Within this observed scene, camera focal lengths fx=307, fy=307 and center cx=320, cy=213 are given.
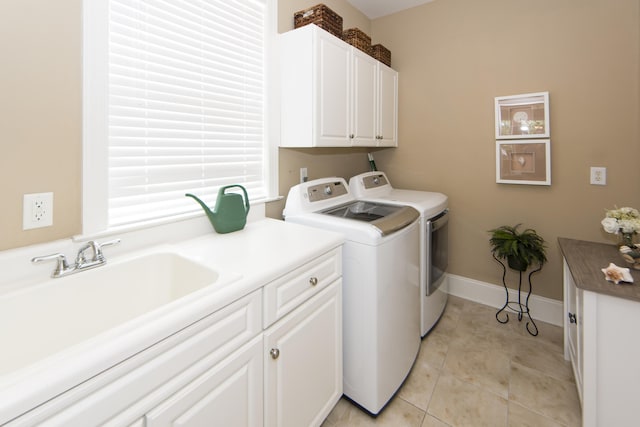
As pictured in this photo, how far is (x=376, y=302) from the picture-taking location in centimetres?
149

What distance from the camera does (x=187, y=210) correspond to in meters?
1.55

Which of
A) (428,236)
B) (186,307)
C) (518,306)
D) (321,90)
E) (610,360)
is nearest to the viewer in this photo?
(186,307)

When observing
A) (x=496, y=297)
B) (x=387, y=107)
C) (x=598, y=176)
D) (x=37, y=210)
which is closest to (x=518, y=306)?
(x=496, y=297)

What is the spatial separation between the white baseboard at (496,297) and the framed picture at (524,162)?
2.91 ft

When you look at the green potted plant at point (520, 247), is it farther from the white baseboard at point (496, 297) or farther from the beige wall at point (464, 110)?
the white baseboard at point (496, 297)

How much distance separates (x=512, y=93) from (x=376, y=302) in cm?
197

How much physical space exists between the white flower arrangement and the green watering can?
6.07ft

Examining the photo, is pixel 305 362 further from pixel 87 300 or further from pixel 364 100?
pixel 364 100

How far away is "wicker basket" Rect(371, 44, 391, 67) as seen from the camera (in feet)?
8.45

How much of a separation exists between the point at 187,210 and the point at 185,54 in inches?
30.0

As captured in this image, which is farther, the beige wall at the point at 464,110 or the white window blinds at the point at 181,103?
the white window blinds at the point at 181,103

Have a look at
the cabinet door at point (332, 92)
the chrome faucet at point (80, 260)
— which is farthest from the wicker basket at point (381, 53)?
the chrome faucet at point (80, 260)

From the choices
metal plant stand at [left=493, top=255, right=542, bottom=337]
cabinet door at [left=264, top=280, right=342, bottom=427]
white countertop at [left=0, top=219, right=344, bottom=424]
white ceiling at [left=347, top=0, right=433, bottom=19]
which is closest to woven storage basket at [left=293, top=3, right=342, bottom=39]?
white ceiling at [left=347, top=0, right=433, bottom=19]

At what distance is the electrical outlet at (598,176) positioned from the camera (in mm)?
2059
